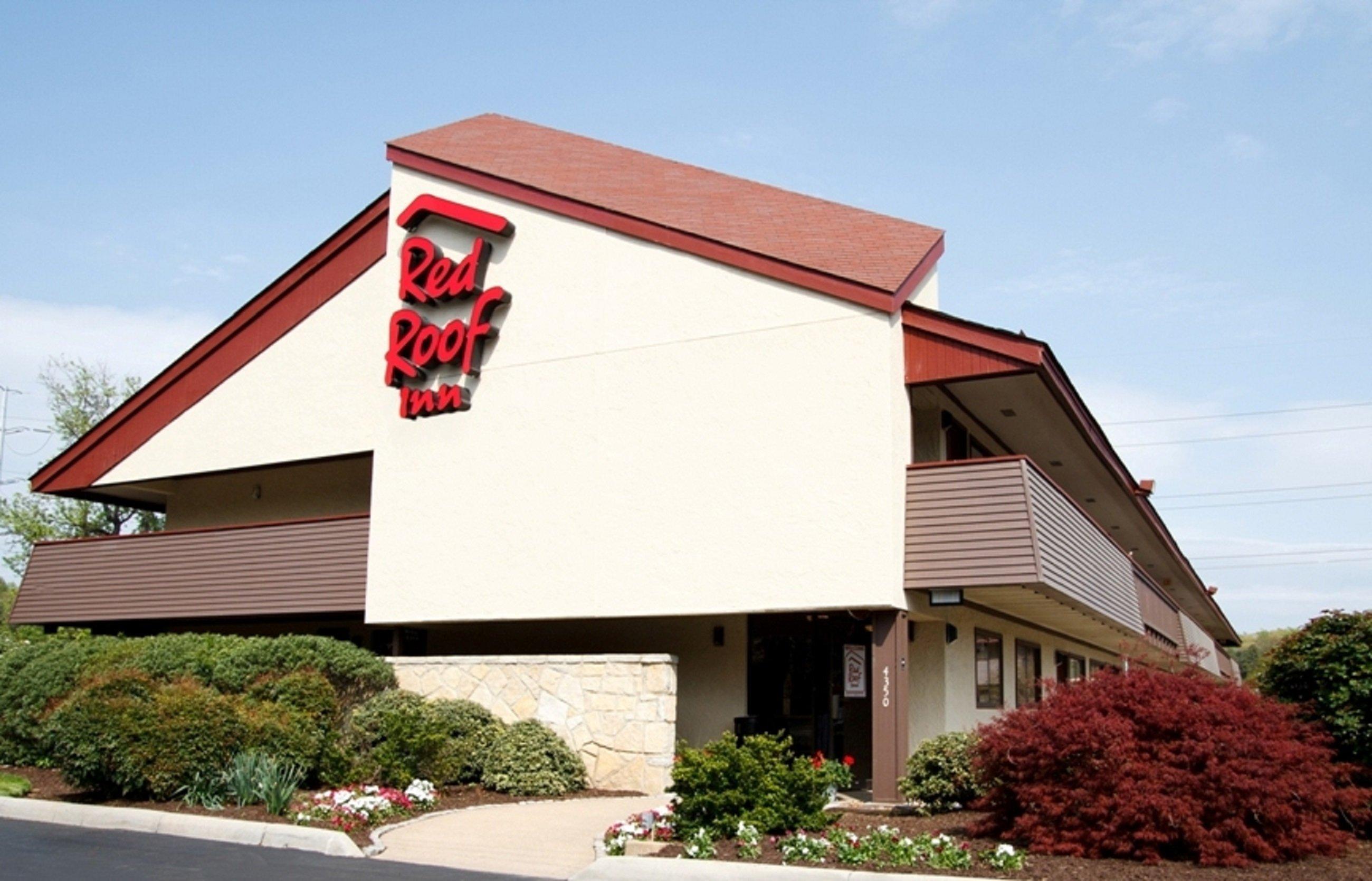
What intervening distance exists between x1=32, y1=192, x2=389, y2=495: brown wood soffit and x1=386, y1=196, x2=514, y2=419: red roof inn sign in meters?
1.46

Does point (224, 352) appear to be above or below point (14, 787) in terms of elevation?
above

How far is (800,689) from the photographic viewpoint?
21.5 meters

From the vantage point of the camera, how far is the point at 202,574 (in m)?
25.5

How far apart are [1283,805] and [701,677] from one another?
11471 mm

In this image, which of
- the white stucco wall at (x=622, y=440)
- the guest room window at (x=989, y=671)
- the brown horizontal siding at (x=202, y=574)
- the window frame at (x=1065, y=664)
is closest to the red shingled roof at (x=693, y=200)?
the white stucco wall at (x=622, y=440)

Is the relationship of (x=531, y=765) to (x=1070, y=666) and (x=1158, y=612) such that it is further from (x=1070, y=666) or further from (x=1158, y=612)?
(x=1070, y=666)

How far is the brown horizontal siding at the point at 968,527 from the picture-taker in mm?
17500

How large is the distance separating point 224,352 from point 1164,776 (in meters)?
20.0

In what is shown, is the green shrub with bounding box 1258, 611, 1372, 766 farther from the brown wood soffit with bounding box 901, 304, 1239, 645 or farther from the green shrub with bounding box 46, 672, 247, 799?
the green shrub with bounding box 46, 672, 247, 799

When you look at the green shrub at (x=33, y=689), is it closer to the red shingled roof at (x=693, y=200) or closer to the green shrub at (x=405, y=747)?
the green shrub at (x=405, y=747)

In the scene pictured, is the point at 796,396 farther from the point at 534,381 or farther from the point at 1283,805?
the point at 1283,805

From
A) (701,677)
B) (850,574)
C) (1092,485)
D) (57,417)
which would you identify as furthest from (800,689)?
(57,417)

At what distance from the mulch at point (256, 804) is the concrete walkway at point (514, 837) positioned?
0.99 ft

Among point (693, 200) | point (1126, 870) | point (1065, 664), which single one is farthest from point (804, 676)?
point (1065, 664)
